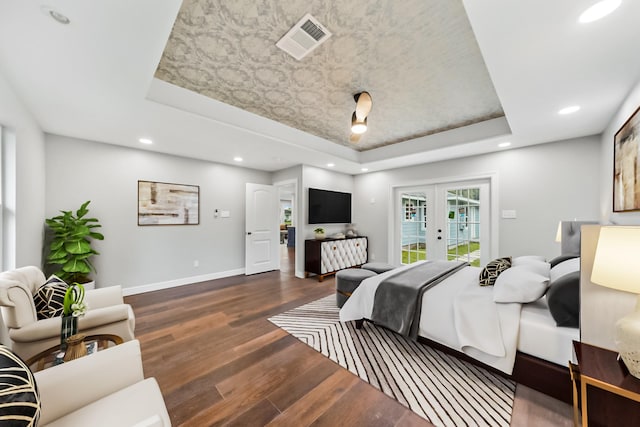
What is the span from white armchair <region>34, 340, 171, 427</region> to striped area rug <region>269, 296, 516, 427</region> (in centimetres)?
144

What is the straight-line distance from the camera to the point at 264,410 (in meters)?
1.56

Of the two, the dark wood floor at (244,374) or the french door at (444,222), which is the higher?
the french door at (444,222)

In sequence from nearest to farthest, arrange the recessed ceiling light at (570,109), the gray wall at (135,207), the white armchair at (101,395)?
the white armchair at (101,395) < the recessed ceiling light at (570,109) < the gray wall at (135,207)

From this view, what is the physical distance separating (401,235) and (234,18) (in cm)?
463

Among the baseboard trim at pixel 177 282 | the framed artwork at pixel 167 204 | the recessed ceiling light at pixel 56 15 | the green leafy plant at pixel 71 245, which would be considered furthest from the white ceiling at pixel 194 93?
the baseboard trim at pixel 177 282

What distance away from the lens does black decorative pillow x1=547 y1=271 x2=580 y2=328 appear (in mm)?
1506

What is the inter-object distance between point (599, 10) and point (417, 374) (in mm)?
2525

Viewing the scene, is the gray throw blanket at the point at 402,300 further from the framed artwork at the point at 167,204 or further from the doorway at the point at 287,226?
the framed artwork at the point at 167,204

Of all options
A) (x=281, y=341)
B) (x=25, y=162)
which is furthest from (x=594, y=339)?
(x=25, y=162)

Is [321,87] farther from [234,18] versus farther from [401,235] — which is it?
[401,235]

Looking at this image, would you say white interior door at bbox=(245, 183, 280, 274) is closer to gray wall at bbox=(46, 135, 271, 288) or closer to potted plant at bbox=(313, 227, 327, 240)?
gray wall at bbox=(46, 135, 271, 288)

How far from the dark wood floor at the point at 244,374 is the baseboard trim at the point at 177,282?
569 millimetres

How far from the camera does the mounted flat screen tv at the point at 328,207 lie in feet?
16.3

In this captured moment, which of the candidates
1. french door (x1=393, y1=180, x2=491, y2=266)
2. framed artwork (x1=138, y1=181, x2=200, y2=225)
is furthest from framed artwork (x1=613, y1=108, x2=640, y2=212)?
framed artwork (x1=138, y1=181, x2=200, y2=225)
